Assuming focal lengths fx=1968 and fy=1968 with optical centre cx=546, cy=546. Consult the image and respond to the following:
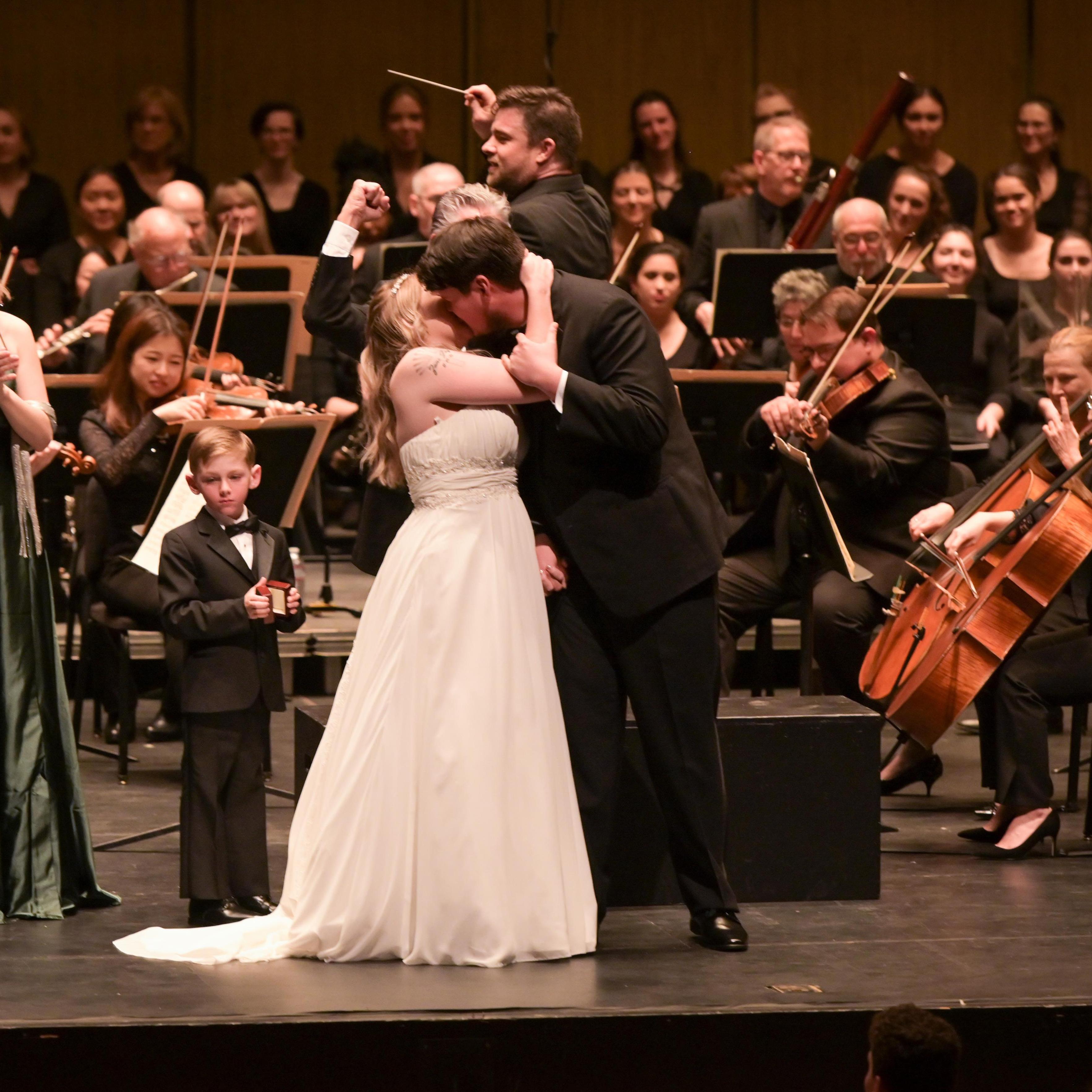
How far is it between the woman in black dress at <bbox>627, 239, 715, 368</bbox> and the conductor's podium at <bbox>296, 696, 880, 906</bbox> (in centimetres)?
258

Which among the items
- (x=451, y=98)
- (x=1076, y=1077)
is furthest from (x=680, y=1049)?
(x=451, y=98)

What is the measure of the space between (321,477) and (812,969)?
4.04 meters

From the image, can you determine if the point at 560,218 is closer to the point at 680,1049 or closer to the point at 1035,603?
the point at 1035,603

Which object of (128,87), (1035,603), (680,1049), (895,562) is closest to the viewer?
(680,1049)

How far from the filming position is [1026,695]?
443 cm

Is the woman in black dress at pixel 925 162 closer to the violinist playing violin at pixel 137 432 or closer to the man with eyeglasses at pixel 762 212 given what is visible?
the man with eyeglasses at pixel 762 212

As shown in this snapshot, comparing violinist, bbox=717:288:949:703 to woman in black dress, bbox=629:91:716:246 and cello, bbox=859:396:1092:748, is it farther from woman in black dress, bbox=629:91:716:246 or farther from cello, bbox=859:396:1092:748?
woman in black dress, bbox=629:91:716:246

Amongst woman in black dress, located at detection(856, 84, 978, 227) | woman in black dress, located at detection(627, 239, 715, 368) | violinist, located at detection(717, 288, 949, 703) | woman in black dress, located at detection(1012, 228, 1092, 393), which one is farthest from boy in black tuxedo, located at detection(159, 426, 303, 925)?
woman in black dress, located at detection(856, 84, 978, 227)

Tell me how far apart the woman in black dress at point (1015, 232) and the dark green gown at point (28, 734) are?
414 cm

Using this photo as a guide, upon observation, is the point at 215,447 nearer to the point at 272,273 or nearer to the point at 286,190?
the point at 272,273

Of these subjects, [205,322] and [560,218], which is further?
[205,322]

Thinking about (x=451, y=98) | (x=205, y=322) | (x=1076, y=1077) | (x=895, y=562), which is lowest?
(x=1076, y=1077)

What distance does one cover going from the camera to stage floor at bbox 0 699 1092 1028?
3092 mm

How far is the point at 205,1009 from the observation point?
306 centimetres
